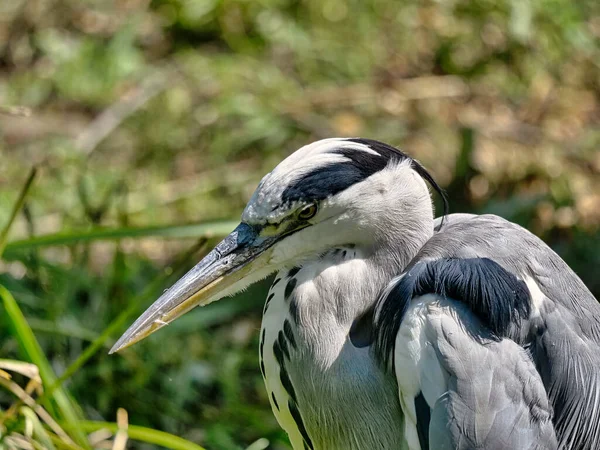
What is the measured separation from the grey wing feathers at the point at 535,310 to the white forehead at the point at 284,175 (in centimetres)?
32

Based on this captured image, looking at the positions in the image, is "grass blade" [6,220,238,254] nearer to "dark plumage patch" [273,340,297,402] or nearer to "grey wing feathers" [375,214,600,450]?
"dark plumage patch" [273,340,297,402]

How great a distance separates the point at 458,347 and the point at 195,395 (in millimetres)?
1438

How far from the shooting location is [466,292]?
2156 millimetres

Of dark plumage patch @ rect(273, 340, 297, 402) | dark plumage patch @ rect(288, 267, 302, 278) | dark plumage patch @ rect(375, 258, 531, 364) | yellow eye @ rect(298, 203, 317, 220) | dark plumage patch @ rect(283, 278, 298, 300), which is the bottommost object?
dark plumage patch @ rect(273, 340, 297, 402)

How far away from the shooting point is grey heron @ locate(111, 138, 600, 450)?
2.11 meters

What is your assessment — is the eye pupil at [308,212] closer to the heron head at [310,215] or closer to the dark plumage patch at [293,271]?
the heron head at [310,215]

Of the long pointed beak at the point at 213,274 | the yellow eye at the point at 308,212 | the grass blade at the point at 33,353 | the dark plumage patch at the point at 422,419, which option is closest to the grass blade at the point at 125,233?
the grass blade at the point at 33,353

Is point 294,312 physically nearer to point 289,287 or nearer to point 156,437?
point 289,287

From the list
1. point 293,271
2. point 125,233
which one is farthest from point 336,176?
point 125,233

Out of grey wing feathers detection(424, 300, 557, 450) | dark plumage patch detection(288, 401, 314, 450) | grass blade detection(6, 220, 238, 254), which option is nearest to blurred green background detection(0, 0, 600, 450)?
grass blade detection(6, 220, 238, 254)

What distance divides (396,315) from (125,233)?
89cm

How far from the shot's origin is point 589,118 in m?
4.97

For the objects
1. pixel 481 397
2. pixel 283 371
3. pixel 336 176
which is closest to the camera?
pixel 481 397

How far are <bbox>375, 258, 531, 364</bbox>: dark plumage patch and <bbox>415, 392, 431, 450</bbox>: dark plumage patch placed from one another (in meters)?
0.13
